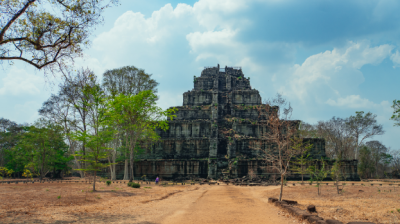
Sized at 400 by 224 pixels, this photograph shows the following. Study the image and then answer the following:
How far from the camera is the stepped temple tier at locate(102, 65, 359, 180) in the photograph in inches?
1287

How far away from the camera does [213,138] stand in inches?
1471

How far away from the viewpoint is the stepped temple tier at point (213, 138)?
32.7 metres

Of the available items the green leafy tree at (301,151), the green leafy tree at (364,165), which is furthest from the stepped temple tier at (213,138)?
the green leafy tree at (364,165)

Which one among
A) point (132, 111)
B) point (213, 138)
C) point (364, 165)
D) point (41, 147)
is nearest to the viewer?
point (132, 111)

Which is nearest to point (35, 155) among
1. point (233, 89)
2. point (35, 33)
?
point (35, 33)

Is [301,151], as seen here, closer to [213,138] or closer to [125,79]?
Result: [213,138]

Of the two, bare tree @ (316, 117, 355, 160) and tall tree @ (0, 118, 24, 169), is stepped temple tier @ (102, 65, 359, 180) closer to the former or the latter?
bare tree @ (316, 117, 355, 160)

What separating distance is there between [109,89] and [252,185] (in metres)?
21.8

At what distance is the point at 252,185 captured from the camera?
25719 millimetres

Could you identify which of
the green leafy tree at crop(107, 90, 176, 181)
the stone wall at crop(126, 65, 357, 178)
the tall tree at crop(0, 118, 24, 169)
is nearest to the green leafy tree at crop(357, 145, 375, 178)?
the stone wall at crop(126, 65, 357, 178)

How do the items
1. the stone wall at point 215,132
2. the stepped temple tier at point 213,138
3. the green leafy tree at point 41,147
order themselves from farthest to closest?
the stone wall at point 215,132, the stepped temple tier at point 213,138, the green leafy tree at point 41,147

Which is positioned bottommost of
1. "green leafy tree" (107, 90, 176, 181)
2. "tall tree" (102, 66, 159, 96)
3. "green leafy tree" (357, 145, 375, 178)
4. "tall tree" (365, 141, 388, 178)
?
"green leafy tree" (357, 145, 375, 178)

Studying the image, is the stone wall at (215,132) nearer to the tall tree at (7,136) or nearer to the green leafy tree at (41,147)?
the green leafy tree at (41,147)

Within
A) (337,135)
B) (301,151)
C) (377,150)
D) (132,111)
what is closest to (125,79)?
(132,111)
